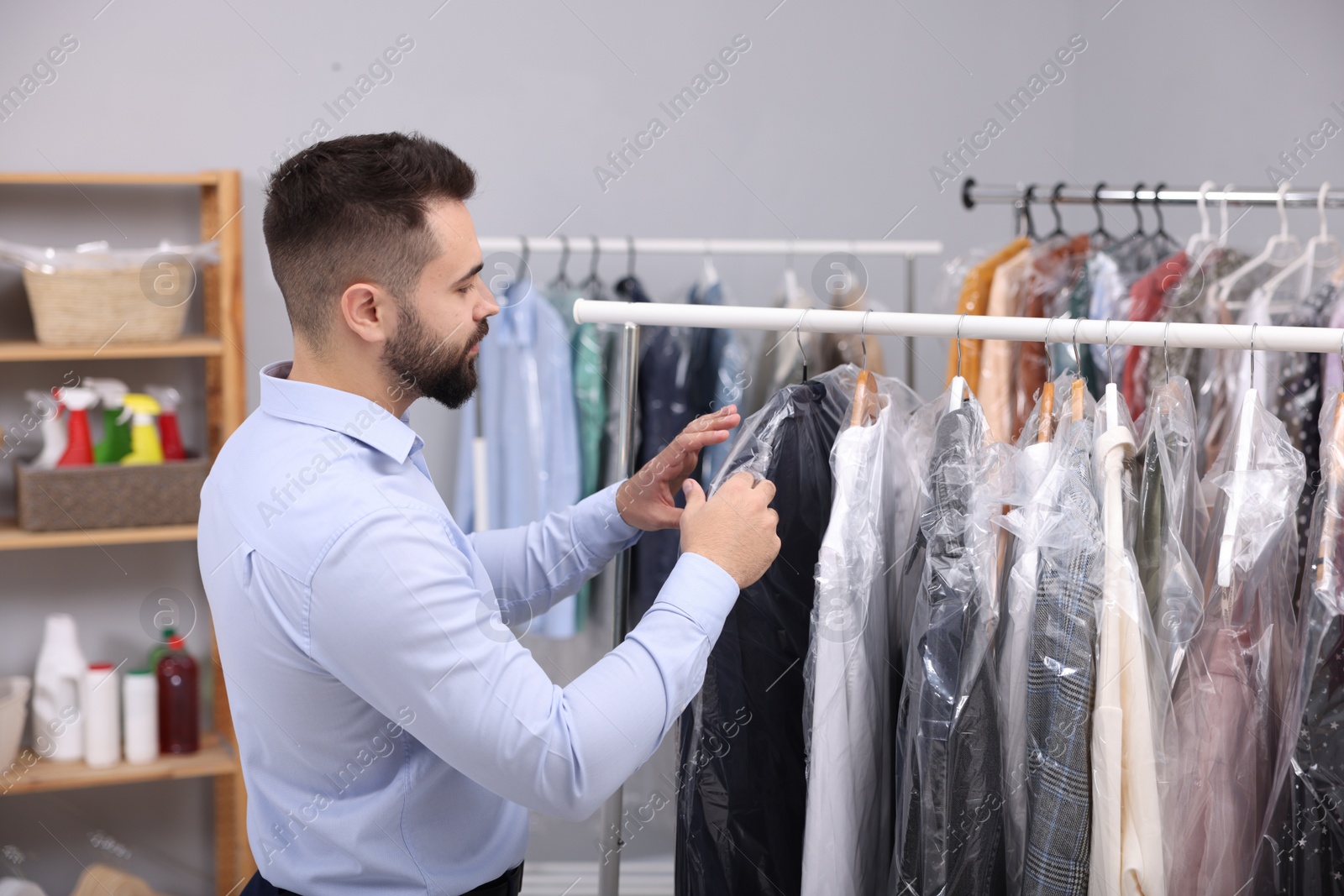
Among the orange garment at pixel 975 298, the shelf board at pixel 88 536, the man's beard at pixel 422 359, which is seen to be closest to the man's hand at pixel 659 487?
the man's beard at pixel 422 359

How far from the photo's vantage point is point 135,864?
240 centimetres

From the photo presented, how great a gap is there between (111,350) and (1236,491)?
196 centimetres

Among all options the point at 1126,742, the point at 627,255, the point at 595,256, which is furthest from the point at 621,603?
the point at 627,255

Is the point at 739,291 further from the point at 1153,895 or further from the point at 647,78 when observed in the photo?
the point at 1153,895

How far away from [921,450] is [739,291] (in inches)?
61.8

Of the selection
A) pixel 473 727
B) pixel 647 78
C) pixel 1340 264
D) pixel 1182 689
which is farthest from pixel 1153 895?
pixel 647 78

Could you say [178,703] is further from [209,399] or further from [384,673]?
[384,673]

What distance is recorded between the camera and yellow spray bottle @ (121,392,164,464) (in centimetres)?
216

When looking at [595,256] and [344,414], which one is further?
[595,256]

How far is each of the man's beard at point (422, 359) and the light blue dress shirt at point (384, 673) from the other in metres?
0.05

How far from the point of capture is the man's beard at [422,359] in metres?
1.09

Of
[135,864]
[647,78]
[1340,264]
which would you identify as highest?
[647,78]

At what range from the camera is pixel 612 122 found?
8.59 feet

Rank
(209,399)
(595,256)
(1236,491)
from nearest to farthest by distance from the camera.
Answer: (1236,491) < (209,399) < (595,256)
